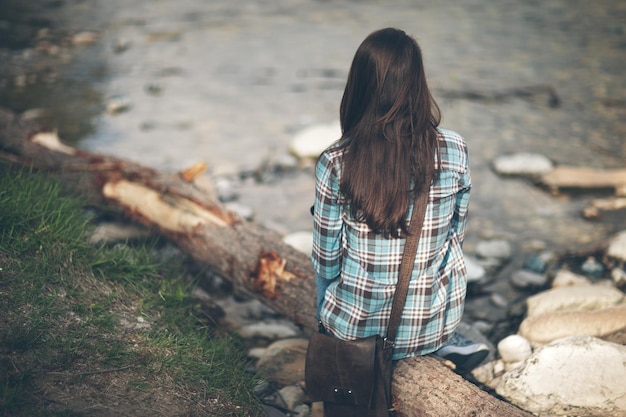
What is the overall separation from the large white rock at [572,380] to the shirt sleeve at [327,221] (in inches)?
42.6

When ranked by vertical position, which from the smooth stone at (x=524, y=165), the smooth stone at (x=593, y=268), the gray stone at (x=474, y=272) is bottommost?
the gray stone at (x=474, y=272)

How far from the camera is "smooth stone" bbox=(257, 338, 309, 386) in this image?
3312mm

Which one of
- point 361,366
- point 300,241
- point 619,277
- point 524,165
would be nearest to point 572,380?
point 361,366

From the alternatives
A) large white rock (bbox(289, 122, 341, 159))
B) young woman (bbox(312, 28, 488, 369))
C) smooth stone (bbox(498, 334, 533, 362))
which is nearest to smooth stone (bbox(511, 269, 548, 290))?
smooth stone (bbox(498, 334, 533, 362))

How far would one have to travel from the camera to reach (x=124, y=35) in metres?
10.8

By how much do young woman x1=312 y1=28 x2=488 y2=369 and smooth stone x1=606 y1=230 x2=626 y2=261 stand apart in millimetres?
2116

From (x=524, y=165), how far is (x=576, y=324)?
2.88 meters

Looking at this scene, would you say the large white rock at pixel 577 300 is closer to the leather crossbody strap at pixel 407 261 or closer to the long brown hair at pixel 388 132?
the leather crossbody strap at pixel 407 261

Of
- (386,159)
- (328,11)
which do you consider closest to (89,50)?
(328,11)

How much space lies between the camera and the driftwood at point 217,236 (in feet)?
8.49

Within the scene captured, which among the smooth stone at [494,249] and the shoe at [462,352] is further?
the smooth stone at [494,249]

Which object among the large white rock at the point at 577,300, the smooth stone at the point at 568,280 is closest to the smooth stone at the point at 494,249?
the smooth stone at the point at 568,280

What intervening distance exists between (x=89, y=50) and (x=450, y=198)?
8940 millimetres

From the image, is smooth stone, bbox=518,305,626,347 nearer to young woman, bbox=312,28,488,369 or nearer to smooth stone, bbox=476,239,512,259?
young woman, bbox=312,28,488,369
